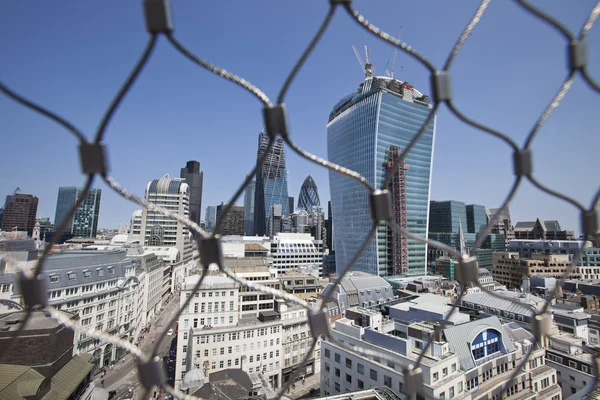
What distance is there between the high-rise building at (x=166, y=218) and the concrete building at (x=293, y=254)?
6780 millimetres

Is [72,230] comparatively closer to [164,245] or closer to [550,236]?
[164,245]

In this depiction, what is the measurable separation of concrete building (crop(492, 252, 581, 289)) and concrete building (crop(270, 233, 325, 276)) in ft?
40.8

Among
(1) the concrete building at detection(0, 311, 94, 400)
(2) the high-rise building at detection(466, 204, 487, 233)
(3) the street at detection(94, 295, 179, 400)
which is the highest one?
(2) the high-rise building at detection(466, 204, 487, 233)

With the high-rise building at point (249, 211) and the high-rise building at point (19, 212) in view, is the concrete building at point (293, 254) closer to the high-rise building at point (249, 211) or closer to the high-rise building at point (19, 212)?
the high-rise building at point (19, 212)

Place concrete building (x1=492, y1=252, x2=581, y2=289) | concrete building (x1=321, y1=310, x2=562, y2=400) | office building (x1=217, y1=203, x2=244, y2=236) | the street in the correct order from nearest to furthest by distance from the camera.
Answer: concrete building (x1=321, y1=310, x2=562, y2=400), the street, concrete building (x1=492, y1=252, x2=581, y2=289), office building (x1=217, y1=203, x2=244, y2=236)

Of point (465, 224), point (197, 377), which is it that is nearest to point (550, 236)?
point (465, 224)

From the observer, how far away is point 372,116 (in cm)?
1939

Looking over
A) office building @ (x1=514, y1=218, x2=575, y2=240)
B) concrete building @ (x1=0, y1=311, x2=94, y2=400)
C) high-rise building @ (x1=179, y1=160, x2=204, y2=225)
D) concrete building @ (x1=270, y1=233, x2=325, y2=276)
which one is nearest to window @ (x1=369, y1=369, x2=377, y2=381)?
concrete building @ (x1=0, y1=311, x2=94, y2=400)

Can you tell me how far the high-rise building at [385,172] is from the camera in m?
19.1

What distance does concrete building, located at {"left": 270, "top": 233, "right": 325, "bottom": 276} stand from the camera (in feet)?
77.1

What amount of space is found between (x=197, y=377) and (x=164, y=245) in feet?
Result: 58.3

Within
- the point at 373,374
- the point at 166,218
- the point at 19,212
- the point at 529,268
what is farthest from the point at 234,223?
the point at 373,374

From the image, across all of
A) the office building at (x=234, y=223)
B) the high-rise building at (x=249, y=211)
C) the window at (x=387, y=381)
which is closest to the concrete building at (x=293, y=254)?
the window at (x=387, y=381)

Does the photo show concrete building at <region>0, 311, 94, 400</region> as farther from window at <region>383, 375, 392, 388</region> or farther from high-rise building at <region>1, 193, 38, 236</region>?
high-rise building at <region>1, 193, 38, 236</region>
